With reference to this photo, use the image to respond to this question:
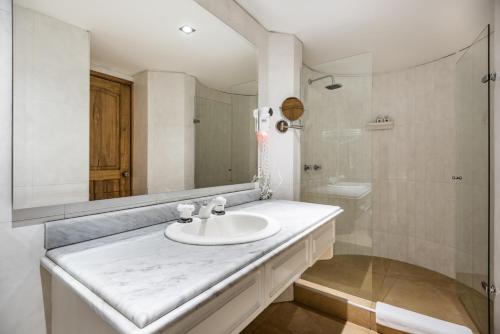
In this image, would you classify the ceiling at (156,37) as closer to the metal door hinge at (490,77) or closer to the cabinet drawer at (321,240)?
the cabinet drawer at (321,240)

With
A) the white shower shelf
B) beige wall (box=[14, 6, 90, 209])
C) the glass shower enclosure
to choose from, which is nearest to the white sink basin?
beige wall (box=[14, 6, 90, 209])

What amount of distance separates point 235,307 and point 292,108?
5.08 ft

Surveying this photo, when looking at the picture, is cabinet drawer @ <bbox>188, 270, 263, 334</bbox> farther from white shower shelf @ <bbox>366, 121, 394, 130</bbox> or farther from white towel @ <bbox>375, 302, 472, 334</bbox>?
white shower shelf @ <bbox>366, 121, 394, 130</bbox>

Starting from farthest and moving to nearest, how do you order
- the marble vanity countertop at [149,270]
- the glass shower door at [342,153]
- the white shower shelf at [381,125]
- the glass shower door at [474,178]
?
the white shower shelf at [381,125], the glass shower door at [342,153], the glass shower door at [474,178], the marble vanity countertop at [149,270]

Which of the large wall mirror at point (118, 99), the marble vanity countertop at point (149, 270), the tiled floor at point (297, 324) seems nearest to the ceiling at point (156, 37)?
the large wall mirror at point (118, 99)

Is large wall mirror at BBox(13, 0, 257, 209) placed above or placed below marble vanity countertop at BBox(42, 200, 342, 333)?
above

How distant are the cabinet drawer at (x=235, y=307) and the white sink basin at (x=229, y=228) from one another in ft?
0.50

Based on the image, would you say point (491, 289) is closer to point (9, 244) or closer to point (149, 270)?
point (149, 270)

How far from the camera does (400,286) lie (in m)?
2.17

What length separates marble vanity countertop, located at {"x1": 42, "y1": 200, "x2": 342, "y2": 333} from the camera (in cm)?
50

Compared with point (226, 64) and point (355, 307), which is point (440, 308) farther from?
point (226, 64)

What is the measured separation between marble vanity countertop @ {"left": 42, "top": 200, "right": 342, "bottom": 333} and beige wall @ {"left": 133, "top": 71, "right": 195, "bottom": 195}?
0.29 metres

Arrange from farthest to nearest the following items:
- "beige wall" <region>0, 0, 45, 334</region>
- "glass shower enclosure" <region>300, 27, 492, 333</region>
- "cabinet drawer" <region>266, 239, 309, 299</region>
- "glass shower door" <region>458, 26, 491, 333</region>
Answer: "glass shower enclosure" <region>300, 27, 492, 333</region> → "glass shower door" <region>458, 26, 491, 333</region> → "cabinet drawer" <region>266, 239, 309, 299</region> → "beige wall" <region>0, 0, 45, 334</region>

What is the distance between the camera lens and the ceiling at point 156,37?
0.94 metres
